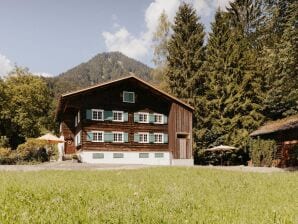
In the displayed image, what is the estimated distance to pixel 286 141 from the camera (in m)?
37.3

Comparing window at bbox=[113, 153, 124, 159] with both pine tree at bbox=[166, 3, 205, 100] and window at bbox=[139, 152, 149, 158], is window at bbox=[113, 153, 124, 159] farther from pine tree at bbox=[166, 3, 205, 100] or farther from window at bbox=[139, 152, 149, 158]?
pine tree at bbox=[166, 3, 205, 100]

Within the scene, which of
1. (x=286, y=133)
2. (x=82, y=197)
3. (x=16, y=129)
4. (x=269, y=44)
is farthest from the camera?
(x=16, y=129)

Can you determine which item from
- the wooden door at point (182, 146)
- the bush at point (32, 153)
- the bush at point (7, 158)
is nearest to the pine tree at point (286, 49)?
the wooden door at point (182, 146)

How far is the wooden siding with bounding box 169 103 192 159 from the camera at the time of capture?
4303 centimetres

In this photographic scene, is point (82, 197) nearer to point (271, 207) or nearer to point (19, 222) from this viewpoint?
point (19, 222)

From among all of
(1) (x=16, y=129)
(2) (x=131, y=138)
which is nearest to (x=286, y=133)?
(2) (x=131, y=138)

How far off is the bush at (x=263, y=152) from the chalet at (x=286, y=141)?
0.73 m

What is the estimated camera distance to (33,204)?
6.58m

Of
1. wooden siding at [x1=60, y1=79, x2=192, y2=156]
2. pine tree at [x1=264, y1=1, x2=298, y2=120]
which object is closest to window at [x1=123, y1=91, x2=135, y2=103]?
wooden siding at [x1=60, y1=79, x2=192, y2=156]

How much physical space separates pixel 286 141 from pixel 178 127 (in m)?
11.9

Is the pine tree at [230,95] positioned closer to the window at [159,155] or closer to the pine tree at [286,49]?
the window at [159,155]

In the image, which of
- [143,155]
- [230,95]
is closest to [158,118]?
[143,155]

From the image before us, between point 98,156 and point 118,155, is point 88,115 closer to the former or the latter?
point 98,156

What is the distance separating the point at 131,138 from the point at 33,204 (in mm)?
34508
